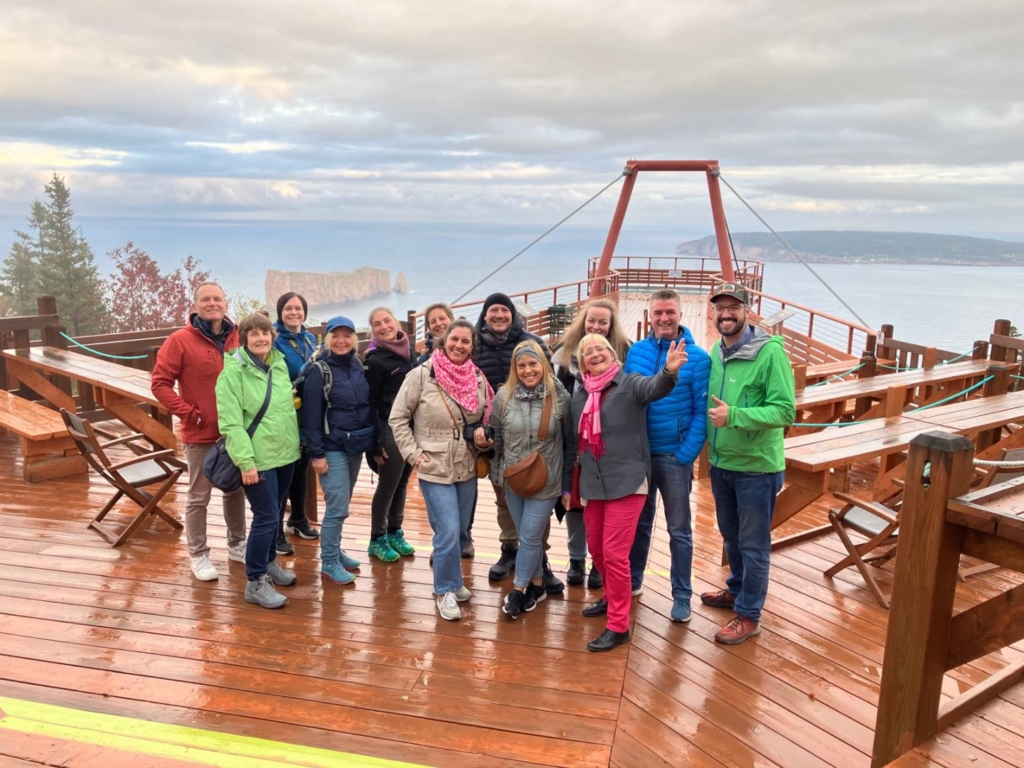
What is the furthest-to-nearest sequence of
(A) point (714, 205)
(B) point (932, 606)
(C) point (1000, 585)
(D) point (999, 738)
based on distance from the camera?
(A) point (714, 205) → (C) point (1000, 585) → (D) point (999, 738) → (B) point (932, 606)

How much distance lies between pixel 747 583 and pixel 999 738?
3.78 ft

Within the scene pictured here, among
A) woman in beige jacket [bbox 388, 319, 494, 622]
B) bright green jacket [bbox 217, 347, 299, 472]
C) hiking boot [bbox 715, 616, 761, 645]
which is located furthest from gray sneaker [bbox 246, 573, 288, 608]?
hiking boot [bbox 715, 616, 761, 645]

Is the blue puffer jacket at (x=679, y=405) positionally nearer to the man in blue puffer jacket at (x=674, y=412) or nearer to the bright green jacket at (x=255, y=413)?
the man in blue puffer jacket at (x=674, y=412)

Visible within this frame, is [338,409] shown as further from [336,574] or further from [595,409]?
[595,409]

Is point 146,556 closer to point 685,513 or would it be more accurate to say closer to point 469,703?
point 469,703

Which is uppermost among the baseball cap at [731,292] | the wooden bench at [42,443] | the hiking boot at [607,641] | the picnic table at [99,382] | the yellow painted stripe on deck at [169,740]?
the baseball cap at [731,292]

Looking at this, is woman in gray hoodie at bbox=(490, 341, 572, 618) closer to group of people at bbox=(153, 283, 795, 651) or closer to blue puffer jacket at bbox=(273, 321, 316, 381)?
group of people at bbox=(153, 283, 795, 651)

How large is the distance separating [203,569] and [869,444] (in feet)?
12.4

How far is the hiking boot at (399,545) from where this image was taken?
4102 mm

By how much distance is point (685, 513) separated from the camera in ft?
10.7

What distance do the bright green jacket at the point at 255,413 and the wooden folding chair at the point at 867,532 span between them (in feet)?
9.76

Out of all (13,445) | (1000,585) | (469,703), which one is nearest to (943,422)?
(1000,585)

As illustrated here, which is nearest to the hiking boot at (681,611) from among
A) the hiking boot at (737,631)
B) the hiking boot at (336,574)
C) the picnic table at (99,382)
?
the hiking boot at (737,631)

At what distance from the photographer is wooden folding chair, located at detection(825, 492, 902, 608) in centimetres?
365
